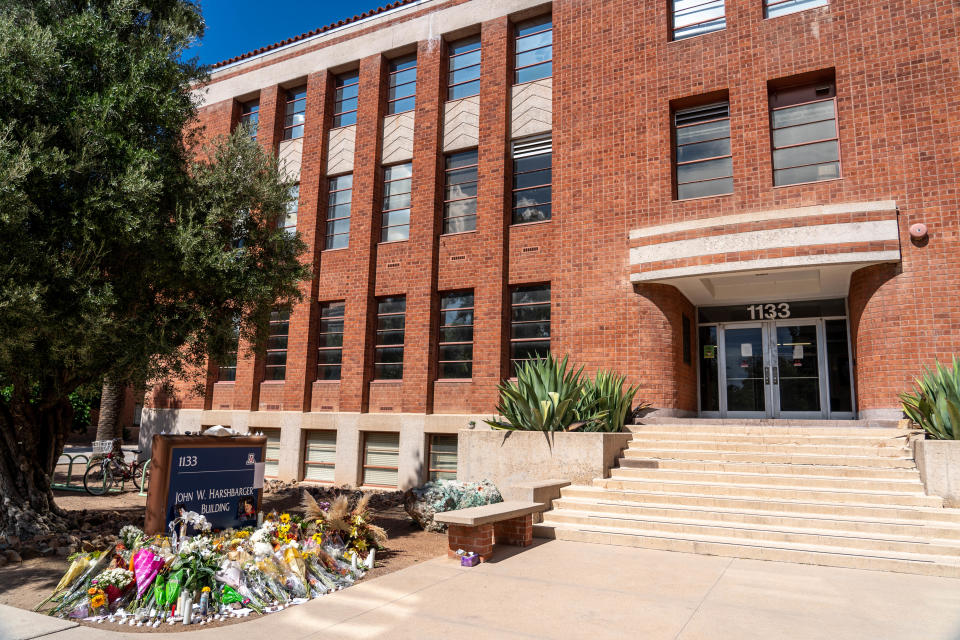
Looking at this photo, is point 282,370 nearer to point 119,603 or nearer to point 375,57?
point 375,57

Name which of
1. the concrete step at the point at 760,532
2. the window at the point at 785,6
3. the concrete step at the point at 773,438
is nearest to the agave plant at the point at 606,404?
the concrete step at the point at 773,438

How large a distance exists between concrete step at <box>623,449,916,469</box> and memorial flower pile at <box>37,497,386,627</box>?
5838mm

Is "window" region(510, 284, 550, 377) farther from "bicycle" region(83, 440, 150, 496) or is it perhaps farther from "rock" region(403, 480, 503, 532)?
"bicycle" region(83, 440, 150, 496)

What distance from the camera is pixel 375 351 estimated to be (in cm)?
1717

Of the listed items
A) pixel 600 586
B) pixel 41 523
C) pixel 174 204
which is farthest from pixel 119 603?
pixel 174 204

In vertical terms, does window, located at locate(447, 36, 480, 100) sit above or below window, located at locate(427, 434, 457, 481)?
above

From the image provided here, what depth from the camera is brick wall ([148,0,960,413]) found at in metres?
11.8

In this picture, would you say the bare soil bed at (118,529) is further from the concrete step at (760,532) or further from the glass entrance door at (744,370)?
the glass entrance door at (744,370)

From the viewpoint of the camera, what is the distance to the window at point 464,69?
1714cm

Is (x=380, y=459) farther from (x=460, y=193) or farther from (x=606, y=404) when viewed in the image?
(x=460, y=193)

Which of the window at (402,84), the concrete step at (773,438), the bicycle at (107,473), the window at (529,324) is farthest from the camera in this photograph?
the window at (402,84)

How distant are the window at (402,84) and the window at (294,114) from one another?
10.6ft

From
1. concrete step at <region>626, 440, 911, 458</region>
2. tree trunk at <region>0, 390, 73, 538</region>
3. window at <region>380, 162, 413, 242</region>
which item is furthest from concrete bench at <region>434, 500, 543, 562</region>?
window at <region>380, 162, 413, 242</region>

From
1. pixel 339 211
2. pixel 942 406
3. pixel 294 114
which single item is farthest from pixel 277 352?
pixel 942 406
